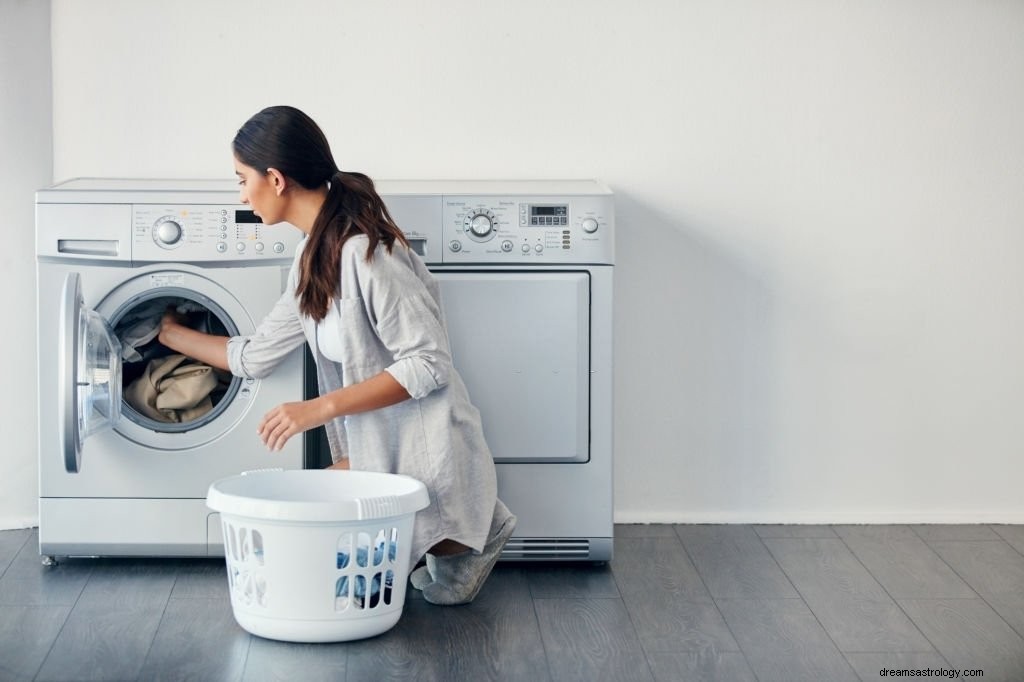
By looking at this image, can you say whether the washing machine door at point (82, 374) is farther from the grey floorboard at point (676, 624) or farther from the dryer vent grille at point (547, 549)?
the grey floorboard at point (676, 624)

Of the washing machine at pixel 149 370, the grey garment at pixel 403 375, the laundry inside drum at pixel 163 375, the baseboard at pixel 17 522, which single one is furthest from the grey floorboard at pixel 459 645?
the baseboard at pixel 17 522

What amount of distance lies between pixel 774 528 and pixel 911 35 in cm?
130

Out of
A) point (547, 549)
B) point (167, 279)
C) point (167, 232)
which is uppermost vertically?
point (167, 232)

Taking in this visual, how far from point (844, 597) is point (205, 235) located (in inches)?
61.9

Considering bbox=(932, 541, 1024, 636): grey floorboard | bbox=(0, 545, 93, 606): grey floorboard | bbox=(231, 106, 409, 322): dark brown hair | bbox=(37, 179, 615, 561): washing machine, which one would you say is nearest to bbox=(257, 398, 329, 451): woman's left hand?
bbox=(231, 106, 409, 322): dark brown hair

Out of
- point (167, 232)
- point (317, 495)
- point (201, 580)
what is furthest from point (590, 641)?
point (167, 232)

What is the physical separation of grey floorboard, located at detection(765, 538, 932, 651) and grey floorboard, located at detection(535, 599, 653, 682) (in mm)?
397

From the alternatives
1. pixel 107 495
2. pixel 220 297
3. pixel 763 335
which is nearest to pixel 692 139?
pixel 763 335

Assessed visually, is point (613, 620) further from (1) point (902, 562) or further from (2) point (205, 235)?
(2) point (205, 235)

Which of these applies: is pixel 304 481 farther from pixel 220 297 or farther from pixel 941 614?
pixel 941 614

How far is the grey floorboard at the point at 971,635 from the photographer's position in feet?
7.64

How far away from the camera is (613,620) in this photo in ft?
8.41

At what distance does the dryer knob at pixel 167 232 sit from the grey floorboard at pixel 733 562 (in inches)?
54.2

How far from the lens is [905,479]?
11.1ft
